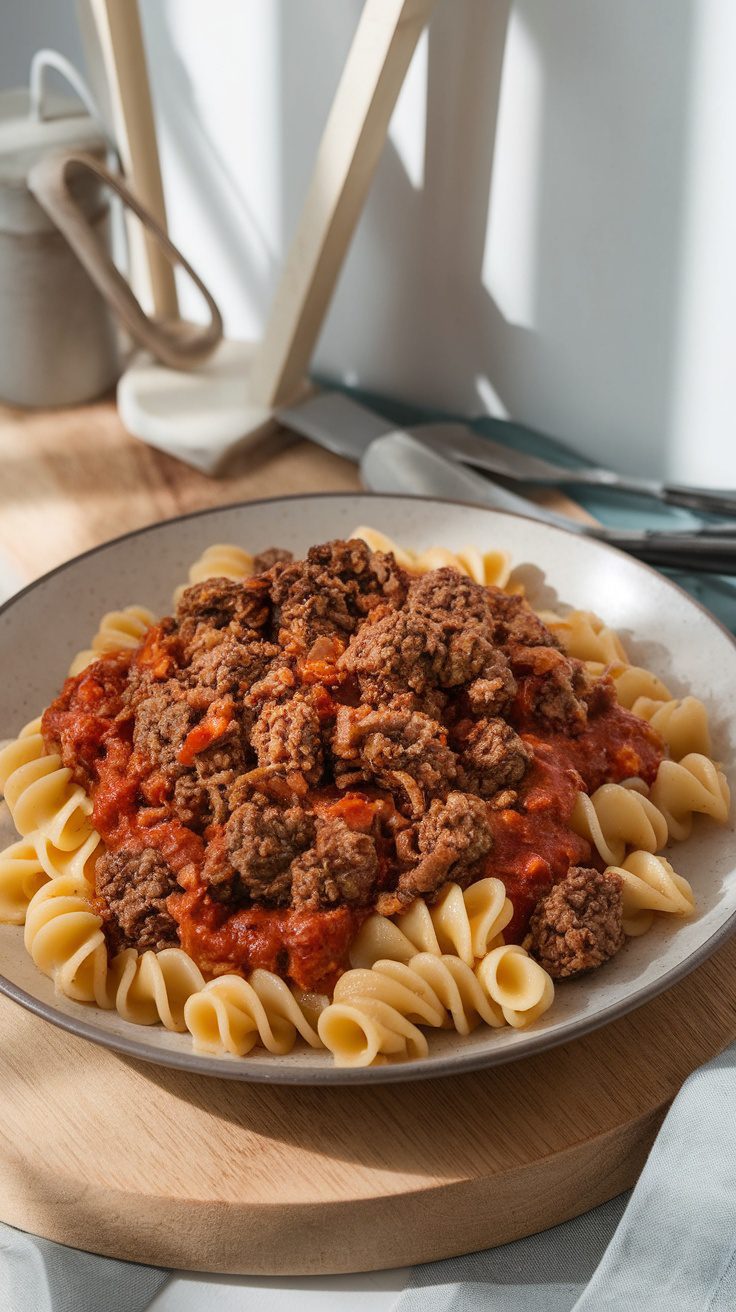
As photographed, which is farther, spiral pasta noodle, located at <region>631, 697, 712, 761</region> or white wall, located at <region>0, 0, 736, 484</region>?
white wall, located at <region>0, 0, 736, 484</region>

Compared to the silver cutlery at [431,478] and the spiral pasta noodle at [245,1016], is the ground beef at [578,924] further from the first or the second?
the silver cutlery at [431,478]

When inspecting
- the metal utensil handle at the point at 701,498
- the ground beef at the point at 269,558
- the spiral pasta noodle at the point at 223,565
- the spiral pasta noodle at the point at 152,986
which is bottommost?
the spiral pasta noodle at the point at 152,986

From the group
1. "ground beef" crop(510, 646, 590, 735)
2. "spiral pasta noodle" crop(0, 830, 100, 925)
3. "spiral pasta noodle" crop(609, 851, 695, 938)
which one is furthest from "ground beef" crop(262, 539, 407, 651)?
"spiral pasta noodle" crop(609, 851, 695, 938)

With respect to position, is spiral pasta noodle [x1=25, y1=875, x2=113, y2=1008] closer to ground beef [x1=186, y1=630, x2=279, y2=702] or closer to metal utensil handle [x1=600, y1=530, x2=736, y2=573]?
ground beef [x1=186, y1=630, x2=279, y2=702]

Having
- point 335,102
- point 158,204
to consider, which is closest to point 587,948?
point 335,102

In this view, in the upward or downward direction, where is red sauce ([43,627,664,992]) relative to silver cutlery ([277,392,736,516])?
downward

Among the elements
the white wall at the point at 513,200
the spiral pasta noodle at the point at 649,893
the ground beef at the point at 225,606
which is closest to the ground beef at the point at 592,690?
the spiral pasta noodle at the point at 649,893
